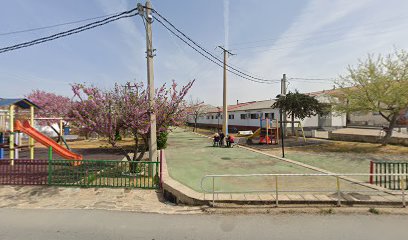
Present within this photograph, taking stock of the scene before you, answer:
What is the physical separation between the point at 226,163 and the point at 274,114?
18.2 metres

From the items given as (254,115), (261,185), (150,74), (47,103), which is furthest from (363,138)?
(47,103)

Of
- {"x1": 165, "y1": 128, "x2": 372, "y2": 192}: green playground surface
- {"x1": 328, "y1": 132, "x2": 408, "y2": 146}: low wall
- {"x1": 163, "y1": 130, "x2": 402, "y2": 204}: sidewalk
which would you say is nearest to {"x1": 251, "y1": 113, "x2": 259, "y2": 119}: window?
{"x1": 328, "y1": 132, "x2": 408, "y2": 146}: low wall

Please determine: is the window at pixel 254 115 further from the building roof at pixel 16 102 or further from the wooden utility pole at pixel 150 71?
the building roof at pixel 16 102

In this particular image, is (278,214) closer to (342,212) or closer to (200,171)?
(342,212)

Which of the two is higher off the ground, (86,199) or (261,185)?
(261,185)

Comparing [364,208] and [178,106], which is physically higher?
[178,106]

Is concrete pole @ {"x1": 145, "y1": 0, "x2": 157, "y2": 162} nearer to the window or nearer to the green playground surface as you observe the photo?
the green playground surface

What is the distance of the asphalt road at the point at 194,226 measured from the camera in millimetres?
4285

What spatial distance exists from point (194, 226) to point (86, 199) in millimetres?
3965

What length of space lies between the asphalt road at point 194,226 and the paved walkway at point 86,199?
48 centimetres

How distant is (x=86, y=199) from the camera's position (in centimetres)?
646

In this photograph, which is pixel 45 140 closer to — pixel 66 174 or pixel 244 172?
pixel 66 174

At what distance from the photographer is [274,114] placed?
1052 inches

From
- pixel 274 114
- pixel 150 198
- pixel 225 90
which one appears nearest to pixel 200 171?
pixel 150 198
